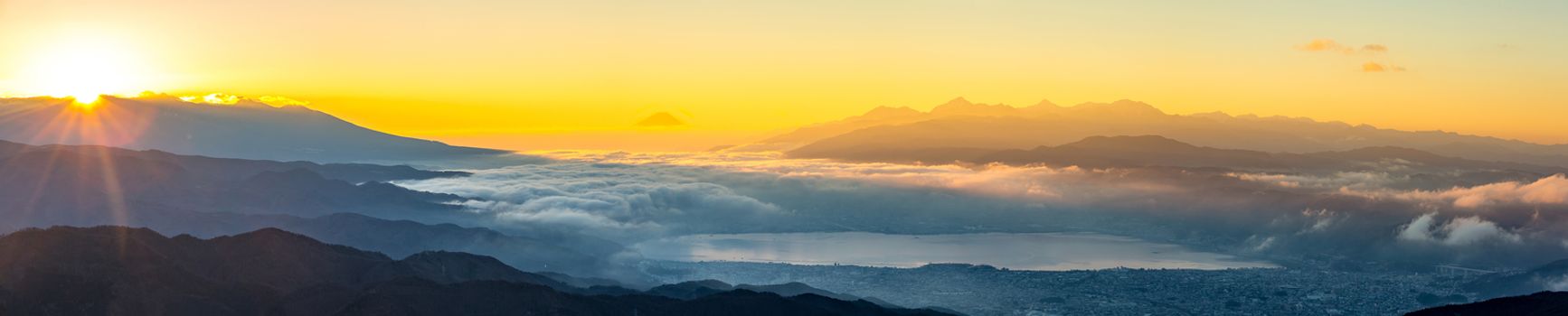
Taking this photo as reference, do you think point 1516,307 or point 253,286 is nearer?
point 253,286

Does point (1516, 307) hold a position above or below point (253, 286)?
above

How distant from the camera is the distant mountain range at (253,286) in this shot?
11169 centimetres

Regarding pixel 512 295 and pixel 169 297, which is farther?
pixel 512 295

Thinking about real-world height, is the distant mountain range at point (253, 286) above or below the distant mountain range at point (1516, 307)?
below

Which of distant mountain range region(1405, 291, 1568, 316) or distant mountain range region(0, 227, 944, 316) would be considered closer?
distant mountain range region(0, 227, 944, 316)

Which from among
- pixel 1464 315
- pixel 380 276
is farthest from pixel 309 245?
pixel 1464 315

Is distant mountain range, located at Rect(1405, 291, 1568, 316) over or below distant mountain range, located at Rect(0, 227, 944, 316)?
over

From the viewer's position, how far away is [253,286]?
400ft

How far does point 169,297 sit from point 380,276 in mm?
30922

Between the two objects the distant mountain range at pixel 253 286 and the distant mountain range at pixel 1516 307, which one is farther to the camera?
the distant mountain range at pixel 1516 307

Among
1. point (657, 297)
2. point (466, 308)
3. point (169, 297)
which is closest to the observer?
point (169, 297)

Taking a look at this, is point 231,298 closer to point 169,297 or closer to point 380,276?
point 169,297

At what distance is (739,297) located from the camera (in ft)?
450

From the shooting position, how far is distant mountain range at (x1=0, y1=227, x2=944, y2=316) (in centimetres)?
11169
